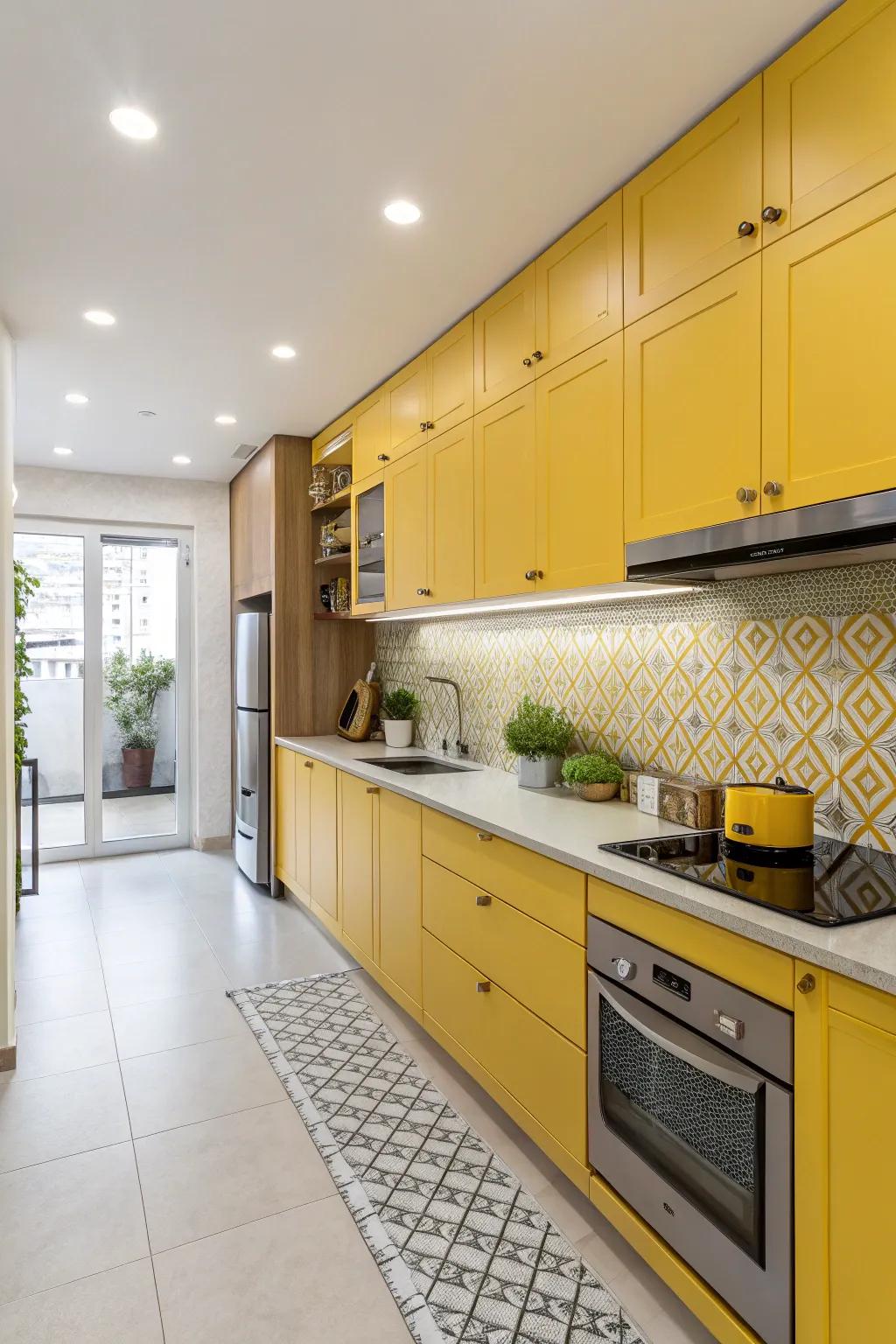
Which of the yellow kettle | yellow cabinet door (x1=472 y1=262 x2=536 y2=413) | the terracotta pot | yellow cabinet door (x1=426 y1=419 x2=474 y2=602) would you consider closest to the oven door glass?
the yellow kettle

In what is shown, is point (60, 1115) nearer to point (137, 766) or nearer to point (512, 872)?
point (512, 872)

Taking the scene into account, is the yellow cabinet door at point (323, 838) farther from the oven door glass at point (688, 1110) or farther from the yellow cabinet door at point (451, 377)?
the oven door glass at point (688, 1110)

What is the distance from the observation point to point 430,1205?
6.47ft

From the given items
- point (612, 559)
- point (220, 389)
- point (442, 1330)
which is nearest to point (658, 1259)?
point (442, 1330)

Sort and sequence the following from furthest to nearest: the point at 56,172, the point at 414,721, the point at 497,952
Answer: the point at 414,721 → the point at 497,952 → the point at 56,172

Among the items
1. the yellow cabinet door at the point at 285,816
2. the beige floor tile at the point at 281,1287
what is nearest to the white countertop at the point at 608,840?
the yellow cabinet door at the point at 285,816

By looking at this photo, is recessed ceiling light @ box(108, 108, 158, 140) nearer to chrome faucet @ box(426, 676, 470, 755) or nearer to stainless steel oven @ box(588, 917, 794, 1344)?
stainless steel oven @ box(588, 917, 794, 1344)

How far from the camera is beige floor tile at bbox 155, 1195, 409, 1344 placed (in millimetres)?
1618

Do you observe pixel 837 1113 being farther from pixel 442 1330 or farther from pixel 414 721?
pixel 414 721

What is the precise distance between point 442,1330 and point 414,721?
2835 millimetres

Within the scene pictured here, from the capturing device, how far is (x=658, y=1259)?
1596mm

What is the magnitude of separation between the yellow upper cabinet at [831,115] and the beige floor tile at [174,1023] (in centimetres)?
302

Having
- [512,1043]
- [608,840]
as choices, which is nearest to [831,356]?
[608,840]

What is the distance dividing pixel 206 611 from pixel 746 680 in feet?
14.4
